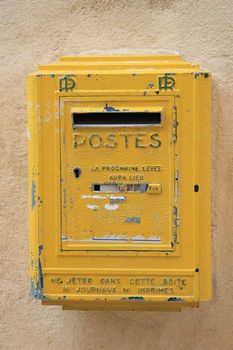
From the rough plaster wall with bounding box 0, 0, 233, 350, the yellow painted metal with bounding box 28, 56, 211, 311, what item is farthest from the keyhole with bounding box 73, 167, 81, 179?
the rough plaster wall with bounding box 0, 0, 233, 350

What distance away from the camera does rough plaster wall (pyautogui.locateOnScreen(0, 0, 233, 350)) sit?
69.3 inches

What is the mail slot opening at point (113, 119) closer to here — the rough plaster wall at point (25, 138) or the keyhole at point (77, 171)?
the keyhole at point (77, 171)

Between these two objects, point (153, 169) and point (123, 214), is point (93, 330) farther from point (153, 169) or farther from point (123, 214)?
point (153, 169)

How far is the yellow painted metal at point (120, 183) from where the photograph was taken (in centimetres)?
144

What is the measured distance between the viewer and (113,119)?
1.46 metres

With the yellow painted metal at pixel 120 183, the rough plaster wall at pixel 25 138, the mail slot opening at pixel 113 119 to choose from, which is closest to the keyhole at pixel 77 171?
the yellow painted metal at pixel 120 183

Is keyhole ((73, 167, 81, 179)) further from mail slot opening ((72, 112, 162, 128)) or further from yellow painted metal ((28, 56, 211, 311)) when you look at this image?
mail slot opening ((72, 112, 162, 128))

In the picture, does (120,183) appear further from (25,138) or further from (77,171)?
(25,138)

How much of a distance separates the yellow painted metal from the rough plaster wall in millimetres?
300

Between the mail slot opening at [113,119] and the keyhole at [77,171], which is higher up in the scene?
the mail slot opening at [113,119]

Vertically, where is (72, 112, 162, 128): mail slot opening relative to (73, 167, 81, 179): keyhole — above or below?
above

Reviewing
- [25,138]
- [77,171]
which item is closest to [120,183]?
[77,171]

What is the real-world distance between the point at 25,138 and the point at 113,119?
0.51 metres

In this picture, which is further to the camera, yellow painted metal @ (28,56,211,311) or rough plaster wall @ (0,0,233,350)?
rough plaster wall @ (0,0,233,350)
